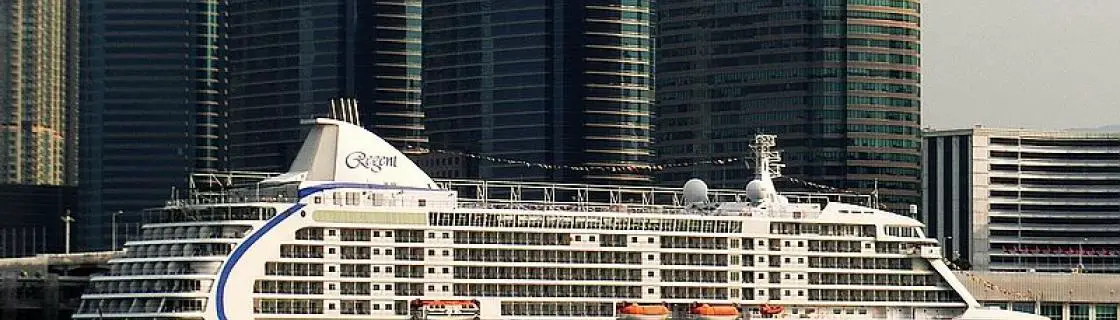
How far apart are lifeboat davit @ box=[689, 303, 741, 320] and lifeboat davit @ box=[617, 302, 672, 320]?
5.50ft

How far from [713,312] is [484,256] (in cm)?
1324

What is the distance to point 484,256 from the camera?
13612 centimetres

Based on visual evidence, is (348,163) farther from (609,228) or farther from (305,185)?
(609,228)

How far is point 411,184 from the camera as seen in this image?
137m

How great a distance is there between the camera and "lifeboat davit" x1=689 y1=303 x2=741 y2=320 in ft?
458

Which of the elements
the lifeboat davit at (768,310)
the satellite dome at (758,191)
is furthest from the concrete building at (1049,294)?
the lifeboat davit at (768,310)

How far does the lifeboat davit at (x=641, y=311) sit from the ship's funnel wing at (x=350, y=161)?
1213cm

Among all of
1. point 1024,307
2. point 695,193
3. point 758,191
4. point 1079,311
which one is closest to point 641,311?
point 695,193

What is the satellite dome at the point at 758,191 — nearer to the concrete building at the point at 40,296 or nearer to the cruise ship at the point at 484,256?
the cruise ship at the point at 484,256

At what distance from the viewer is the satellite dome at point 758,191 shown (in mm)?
147625

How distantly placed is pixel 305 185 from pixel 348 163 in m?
3.65

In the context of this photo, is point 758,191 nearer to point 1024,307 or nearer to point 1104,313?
point 1024,307

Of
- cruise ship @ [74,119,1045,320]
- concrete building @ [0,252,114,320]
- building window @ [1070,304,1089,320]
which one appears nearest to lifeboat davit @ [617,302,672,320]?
cruise ship @ [74,119,1045,320]

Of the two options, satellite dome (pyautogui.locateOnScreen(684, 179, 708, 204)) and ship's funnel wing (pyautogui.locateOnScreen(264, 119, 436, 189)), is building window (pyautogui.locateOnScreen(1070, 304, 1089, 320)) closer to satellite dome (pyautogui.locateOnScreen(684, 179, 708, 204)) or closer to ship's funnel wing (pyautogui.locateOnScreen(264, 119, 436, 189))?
satellite dome (pyautogui.locateOnScreen(684, 179, 708, 204))
